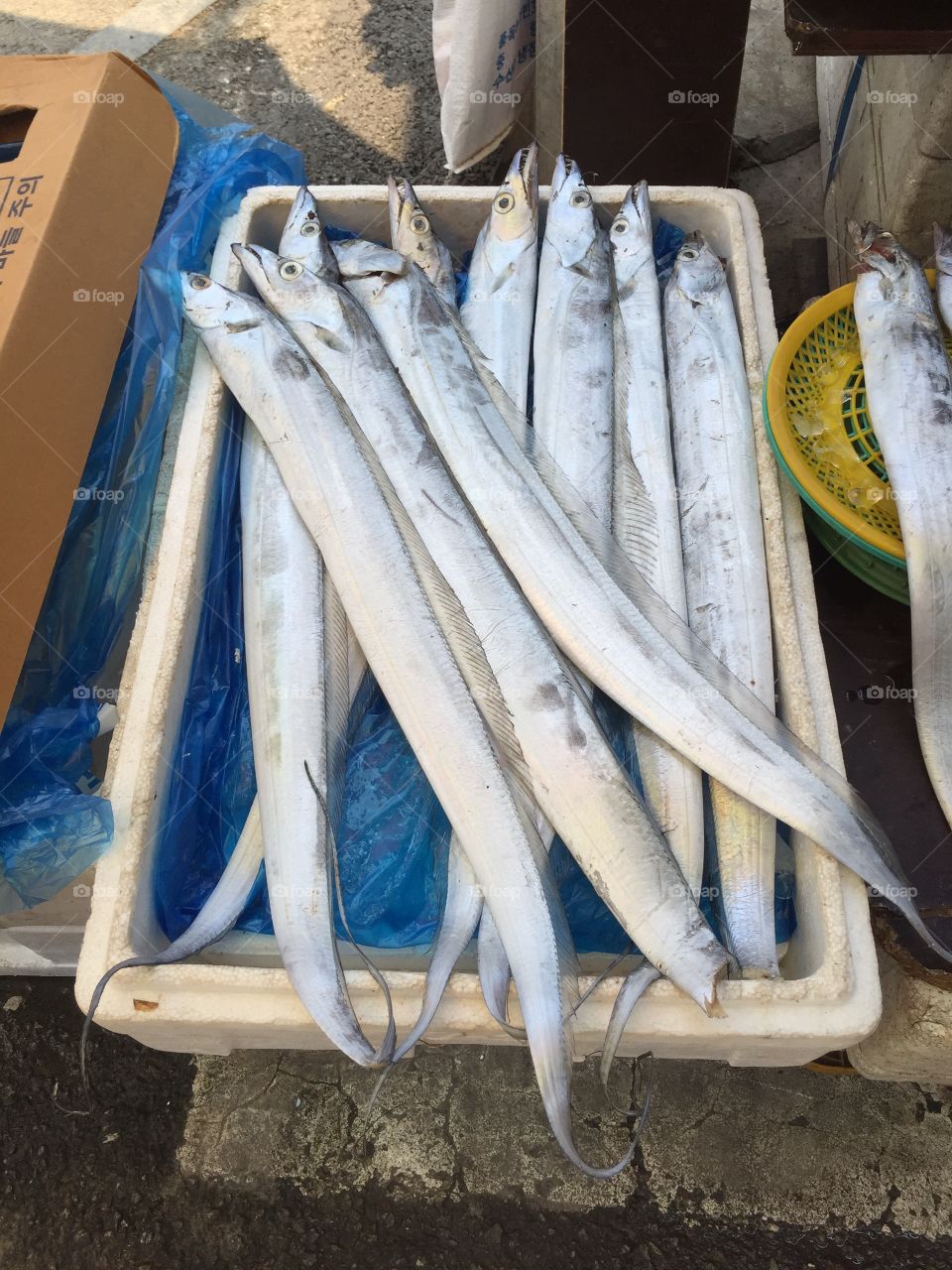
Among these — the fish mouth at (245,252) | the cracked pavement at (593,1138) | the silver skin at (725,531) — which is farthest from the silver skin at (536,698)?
the cracked pavement at (593,1138)

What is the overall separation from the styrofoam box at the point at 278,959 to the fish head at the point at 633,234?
22.7 inches

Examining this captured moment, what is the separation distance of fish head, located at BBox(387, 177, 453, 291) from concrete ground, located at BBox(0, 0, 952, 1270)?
258 cm

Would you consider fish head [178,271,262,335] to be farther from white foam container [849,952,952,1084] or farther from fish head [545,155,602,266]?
white foam container [849,952,952,1084]

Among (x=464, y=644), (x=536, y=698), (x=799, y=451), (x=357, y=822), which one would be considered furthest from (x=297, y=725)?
(x=799, y=451)

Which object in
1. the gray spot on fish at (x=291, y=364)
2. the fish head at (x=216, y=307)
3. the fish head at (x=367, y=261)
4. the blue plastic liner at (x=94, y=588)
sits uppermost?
the fish head at (x=367, y=261)

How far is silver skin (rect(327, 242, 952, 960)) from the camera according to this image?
68.5 inches

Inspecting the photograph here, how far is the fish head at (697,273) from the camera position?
261 cm

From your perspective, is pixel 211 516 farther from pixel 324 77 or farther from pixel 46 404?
pixel 324 77

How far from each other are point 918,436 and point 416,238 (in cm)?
170

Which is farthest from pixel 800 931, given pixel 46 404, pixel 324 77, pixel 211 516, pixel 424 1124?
pixel 324 77

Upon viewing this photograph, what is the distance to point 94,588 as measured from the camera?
8.07 ft

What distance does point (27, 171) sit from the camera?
2.54 metres

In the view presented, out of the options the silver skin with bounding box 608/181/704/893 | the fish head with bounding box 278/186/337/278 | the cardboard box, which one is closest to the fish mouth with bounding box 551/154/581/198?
the silver skin with bounding box 608/181/704/893

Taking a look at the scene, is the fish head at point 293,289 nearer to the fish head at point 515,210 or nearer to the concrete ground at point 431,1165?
the fish head at point 515,210
